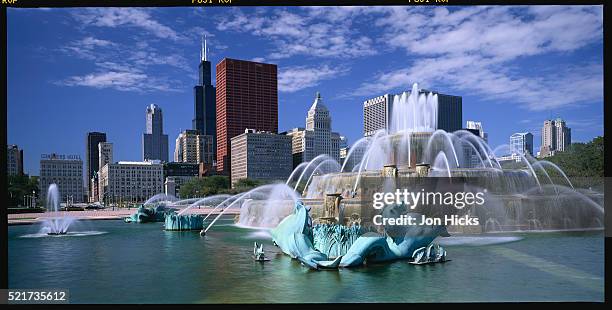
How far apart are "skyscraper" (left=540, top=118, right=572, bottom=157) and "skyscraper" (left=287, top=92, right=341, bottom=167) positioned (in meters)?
9.95

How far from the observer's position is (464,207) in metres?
13.4

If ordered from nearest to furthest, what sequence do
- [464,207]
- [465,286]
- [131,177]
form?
[465,286] → [464,207] → [131,177]

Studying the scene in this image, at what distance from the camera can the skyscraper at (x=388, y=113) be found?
18375 mm

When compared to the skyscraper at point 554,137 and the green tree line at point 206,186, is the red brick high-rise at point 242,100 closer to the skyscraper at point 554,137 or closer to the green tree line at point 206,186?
the green tree line at point 206,186

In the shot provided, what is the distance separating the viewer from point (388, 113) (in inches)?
833

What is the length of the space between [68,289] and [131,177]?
93.8ft

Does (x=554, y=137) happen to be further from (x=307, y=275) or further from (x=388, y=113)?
(x=307, y=275)

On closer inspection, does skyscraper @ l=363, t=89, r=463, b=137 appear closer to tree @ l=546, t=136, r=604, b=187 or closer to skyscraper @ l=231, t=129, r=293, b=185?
tree @ l=546, t=136, r=604, b=187

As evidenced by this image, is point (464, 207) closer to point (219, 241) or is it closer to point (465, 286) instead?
point (465, 286)

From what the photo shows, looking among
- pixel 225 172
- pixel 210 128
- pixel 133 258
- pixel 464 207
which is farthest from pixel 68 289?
pixel 210 128

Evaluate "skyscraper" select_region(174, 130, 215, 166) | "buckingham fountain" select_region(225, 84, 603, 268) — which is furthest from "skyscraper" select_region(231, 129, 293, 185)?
"buckingham fountain" select_region(225, 84, 603, 268)

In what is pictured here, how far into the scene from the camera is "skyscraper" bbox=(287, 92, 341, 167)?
85.5 ft

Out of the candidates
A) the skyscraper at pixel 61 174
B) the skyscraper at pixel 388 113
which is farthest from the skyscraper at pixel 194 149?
the skyscraper at pixel 388 113

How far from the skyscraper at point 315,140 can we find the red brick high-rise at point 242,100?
90.0 inches
